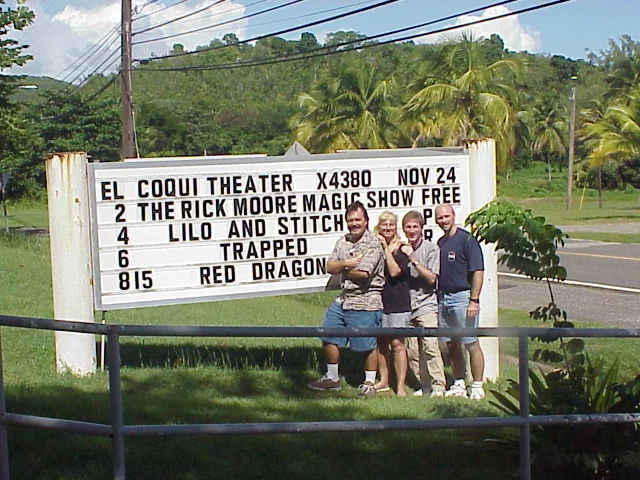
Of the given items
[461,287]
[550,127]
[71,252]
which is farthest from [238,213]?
[550,127]

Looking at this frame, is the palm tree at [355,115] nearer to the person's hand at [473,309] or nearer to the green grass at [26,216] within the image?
the green grass at [26,216]

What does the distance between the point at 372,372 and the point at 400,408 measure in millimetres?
872

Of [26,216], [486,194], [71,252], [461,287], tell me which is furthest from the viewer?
[26,216]

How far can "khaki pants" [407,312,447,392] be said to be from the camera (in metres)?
8.20

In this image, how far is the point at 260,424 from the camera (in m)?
4.22

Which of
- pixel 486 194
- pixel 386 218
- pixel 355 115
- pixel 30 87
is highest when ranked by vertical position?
pixel 30 87

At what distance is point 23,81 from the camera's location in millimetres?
33219

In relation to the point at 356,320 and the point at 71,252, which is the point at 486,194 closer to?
the point at 356,320

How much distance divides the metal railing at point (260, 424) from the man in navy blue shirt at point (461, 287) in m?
3.61

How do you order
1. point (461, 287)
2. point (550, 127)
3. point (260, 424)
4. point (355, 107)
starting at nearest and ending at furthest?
point (260, 424), point (461, 287), point (355, 107), point (550, 127)

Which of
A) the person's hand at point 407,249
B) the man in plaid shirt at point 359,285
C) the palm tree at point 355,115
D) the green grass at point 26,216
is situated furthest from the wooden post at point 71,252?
the palm tree at point 355,115

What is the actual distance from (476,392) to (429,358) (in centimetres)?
49

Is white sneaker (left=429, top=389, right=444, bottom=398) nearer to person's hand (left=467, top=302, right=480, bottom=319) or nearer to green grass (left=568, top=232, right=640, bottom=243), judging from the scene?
person's hand (left=467, top=302, right=480, bottom=319)

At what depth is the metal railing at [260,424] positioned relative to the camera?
4.14m
